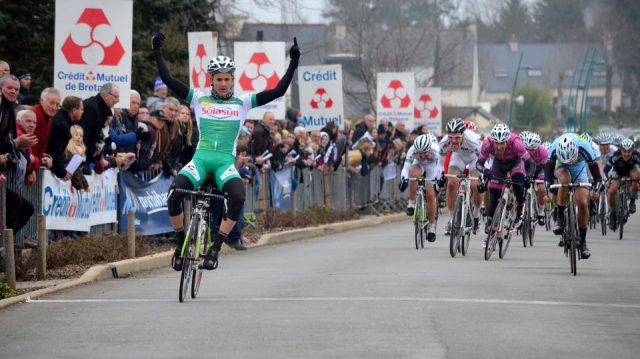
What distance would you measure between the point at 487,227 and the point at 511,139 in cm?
146

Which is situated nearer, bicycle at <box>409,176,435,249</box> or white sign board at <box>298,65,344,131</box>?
bicycle at <box>409,176,435,249</box>

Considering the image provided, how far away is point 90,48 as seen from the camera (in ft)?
58.8

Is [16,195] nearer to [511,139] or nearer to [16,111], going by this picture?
[16,111]

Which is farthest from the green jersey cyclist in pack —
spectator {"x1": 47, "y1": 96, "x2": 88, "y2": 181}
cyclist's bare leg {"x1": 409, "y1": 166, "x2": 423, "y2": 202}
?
cyclist's bare leg {"x1": 409, "y1": 166, "x2": 423, "y2": 202}

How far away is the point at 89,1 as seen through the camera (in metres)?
18.1

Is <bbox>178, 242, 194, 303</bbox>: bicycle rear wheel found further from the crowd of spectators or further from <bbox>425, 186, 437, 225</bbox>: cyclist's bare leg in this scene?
<bbox>425, 186, 437, 225</bbox>: cyclist's bare leg

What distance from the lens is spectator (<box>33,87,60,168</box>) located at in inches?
643

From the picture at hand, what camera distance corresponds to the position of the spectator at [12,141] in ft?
50.2

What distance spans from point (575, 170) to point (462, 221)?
1.98 metres

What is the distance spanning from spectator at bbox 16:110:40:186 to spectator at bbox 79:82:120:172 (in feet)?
5.92

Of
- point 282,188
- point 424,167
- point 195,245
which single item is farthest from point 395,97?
point 195,245

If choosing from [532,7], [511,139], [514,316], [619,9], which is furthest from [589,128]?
[514,316]

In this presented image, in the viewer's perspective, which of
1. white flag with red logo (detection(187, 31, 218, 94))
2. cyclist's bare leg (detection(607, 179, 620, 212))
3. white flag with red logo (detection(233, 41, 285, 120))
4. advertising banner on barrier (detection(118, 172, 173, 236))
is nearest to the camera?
advertising banner on barrier (detection(118, 172, 173, 236))

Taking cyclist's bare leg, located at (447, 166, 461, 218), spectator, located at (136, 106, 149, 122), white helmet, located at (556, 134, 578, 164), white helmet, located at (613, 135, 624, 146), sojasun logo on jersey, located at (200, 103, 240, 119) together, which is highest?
spectator, located at (136, 106, 149, 122)
